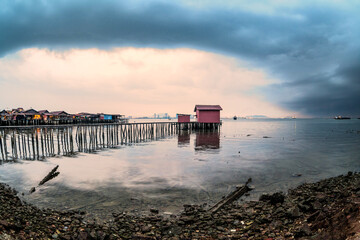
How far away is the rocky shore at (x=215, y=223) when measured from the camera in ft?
16.1

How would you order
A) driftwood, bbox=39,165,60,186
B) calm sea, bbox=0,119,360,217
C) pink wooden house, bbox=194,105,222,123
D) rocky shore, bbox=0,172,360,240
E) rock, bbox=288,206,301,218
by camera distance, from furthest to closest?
pink wooden house, bbox=194,105,222,123 → driftwood, bbox=39,165,60,186 → calm sea, bbox=0,119,360,217 → rock, bbox=288,206,301,218 → rocky shore, bbox=0,172,360,240

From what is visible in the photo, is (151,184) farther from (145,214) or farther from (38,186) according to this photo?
(38,186)

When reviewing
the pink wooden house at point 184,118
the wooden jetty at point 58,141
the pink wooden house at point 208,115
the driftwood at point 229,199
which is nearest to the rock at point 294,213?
the driftwood at point 229,199

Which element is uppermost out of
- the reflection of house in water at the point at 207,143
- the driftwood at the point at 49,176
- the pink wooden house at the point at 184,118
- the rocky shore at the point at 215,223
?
the pink wooden house at the point at 184,118

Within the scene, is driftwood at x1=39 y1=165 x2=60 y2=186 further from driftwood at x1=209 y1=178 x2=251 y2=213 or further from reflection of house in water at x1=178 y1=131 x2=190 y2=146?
reflection of house in water at x1=178 y1=131 x2=190 y2=146

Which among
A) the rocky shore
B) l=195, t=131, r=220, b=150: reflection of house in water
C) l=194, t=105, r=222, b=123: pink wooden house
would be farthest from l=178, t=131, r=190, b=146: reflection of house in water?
the rocky shore

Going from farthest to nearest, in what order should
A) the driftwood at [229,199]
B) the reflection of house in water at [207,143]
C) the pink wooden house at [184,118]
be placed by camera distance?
the pink wooden house at [184,118], the reflection of house in water at [207,143], the driftwood at [229,199]

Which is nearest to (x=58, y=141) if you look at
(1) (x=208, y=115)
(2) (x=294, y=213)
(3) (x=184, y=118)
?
(2) (x=294, y=213)

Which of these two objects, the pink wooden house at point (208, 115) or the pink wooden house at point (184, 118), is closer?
the pink wooden house at point (208, 115)

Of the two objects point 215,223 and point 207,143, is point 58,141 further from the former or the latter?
point 215,223

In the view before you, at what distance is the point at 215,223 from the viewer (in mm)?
6766

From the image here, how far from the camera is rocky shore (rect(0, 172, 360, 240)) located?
4.92 m

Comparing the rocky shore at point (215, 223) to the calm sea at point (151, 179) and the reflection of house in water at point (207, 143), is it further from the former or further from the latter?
the reflection of house in water at point (207, 143)

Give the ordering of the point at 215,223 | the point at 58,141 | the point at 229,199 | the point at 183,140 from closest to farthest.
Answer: the point at 215,223, the point at 229,199, the point at 58,141, the point at 183,140
